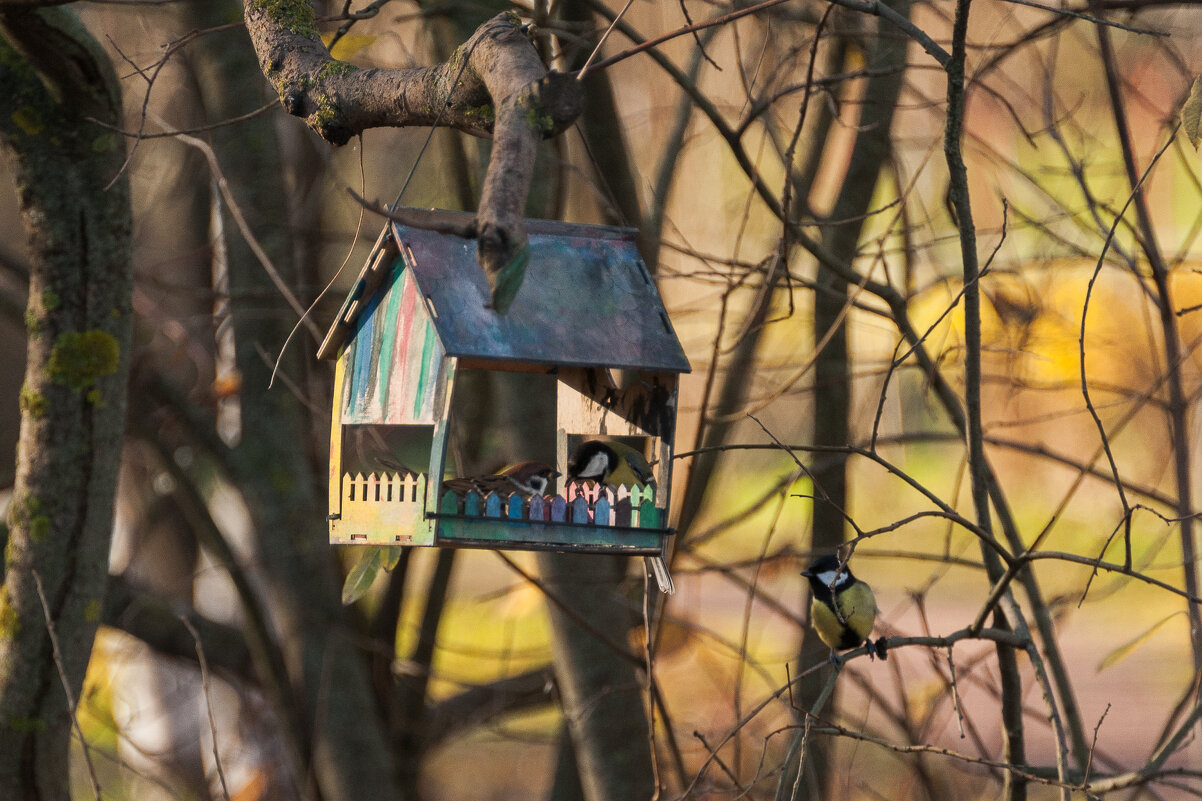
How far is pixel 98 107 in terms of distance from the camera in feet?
9.84

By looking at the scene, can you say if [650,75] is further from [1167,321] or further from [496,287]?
[496,287]

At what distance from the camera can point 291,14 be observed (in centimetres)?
227

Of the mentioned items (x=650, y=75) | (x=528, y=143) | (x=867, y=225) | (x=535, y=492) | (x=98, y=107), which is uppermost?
(x=650, y=75)

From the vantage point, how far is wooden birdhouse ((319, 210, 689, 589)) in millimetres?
2264

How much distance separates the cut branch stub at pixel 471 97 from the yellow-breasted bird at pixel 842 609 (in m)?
2.11

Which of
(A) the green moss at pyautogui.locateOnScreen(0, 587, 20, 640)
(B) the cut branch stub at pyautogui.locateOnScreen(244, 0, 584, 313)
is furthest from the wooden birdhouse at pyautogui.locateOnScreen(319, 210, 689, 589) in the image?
(A) the green moss at pyautogui.locateOnScreen(0, 587, 20, 640)

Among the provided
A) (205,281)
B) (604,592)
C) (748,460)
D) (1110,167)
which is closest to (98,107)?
Result: (604,592)

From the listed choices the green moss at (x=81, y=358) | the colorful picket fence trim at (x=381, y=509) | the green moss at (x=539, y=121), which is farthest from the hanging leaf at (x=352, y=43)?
the green moss at (x=539, y=121)

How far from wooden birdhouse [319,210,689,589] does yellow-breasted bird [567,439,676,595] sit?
0.03 meters

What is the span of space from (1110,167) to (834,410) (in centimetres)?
143

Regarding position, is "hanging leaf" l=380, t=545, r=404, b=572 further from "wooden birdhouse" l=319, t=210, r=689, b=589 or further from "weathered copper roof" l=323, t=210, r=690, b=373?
"weathered copper roof" l=323, t=210, r=690, b=373

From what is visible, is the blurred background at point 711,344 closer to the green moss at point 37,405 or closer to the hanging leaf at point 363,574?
the green moss at point 37,405

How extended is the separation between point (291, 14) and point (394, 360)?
2.25 feet

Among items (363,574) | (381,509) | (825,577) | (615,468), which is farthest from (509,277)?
(825,577)
